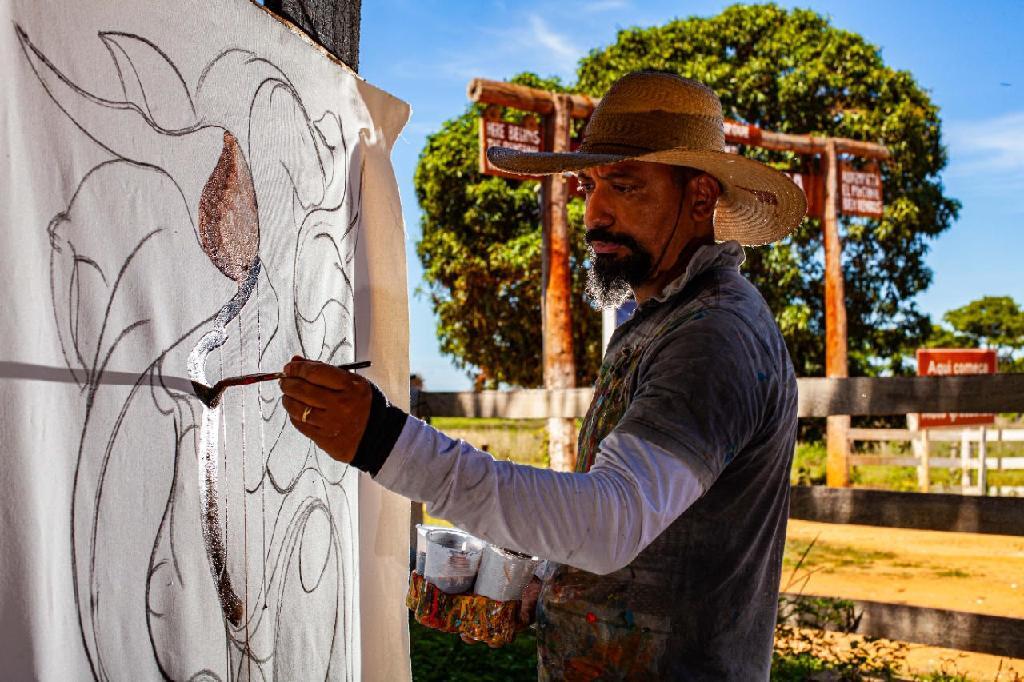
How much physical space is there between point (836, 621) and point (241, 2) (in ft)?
→ 11.3

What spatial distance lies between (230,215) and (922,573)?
732 centimetres

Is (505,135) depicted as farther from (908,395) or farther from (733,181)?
(733,181)

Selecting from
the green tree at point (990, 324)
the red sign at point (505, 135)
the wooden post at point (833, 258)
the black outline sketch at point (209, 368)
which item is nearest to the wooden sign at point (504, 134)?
the red sign at point (505, 135)

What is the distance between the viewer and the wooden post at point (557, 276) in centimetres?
827

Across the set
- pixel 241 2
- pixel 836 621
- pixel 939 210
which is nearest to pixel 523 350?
pixel 939 210

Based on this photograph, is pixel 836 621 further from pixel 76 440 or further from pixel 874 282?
pixel 874 282

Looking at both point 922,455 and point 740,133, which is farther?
point 922,455

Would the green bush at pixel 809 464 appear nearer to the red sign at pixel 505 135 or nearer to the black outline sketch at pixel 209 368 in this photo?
the red sign at pixel 505 135

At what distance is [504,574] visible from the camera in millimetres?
1808

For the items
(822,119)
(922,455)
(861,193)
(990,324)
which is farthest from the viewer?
(990,324)

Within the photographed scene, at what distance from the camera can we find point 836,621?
12.8 ft

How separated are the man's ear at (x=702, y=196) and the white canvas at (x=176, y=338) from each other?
2.68 feet

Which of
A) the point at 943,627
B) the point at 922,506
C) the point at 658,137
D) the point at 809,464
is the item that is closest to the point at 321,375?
the point at 658,137

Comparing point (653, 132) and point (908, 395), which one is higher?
point (653, 132)
